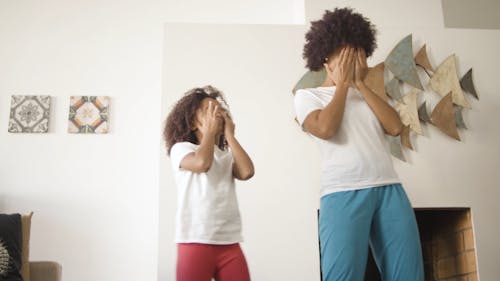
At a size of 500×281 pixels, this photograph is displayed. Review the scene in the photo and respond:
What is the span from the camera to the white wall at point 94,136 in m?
3.03

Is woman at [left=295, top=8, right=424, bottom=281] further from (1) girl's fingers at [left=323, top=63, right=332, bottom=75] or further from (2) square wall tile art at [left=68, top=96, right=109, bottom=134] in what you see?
(2) square wall tile art at [left=68, top=96, right=109, bottom=134]

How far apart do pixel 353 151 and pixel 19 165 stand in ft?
7.26

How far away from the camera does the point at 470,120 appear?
282 centimetres

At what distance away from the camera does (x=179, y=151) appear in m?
1.71

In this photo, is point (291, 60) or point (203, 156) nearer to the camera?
point (203, 156)

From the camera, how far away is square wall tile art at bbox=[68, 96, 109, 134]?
3.14 metres

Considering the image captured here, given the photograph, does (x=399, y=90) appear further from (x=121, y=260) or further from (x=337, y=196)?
(x=121, y=260)

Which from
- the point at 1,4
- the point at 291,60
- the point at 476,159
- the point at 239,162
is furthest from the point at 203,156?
the point at 1,4

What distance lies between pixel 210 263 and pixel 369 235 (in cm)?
45

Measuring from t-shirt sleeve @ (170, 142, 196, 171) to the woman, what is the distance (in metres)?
0.36

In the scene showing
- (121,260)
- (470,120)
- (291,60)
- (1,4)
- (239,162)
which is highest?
(1,4)

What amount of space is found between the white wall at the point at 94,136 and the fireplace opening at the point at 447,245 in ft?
4.48

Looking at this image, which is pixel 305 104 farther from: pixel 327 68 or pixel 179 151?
pixel 179 151

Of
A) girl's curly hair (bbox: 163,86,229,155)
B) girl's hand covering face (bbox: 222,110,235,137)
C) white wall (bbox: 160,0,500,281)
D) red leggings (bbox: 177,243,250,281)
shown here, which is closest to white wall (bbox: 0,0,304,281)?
white wall (bbox: 160,0,500,281)
